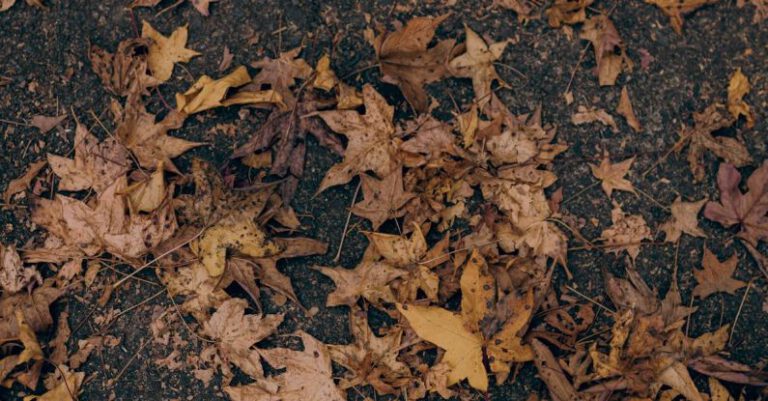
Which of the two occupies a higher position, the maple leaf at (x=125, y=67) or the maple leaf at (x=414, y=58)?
the maple leaf at (x=125, y=67)

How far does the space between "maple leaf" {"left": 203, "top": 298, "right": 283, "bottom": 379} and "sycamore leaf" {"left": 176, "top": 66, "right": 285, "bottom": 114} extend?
681mm

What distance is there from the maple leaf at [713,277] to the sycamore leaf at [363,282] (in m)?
1.05

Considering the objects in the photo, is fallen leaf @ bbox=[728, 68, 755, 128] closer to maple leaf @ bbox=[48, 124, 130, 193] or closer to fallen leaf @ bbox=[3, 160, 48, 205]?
maple leaf @ bbox=[48, 124, 130, 193]

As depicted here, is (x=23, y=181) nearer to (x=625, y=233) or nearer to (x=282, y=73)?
(x=282, y=73)

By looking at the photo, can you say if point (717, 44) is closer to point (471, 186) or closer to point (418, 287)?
point (471, 186)

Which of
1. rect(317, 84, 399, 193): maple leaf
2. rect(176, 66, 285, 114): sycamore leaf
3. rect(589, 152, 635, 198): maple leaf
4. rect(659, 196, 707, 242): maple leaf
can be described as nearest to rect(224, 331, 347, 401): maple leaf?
rect(317, 84, 399, 193): maple leaf

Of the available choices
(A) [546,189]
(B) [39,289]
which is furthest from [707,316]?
(B) [39,289]

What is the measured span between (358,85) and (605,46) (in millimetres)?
921

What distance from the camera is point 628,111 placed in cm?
226

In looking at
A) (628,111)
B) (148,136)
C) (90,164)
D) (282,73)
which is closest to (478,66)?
(628,111)

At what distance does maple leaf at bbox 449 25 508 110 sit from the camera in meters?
2.23

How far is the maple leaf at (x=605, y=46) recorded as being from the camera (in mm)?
2277

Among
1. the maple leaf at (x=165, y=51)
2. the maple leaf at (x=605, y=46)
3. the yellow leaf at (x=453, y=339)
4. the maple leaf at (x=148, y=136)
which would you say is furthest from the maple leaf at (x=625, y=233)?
the maple leaf at (x=165, y=51)

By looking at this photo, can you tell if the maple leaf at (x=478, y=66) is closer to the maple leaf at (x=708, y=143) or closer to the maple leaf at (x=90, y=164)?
the maple leaf at (x=708, y=143)
